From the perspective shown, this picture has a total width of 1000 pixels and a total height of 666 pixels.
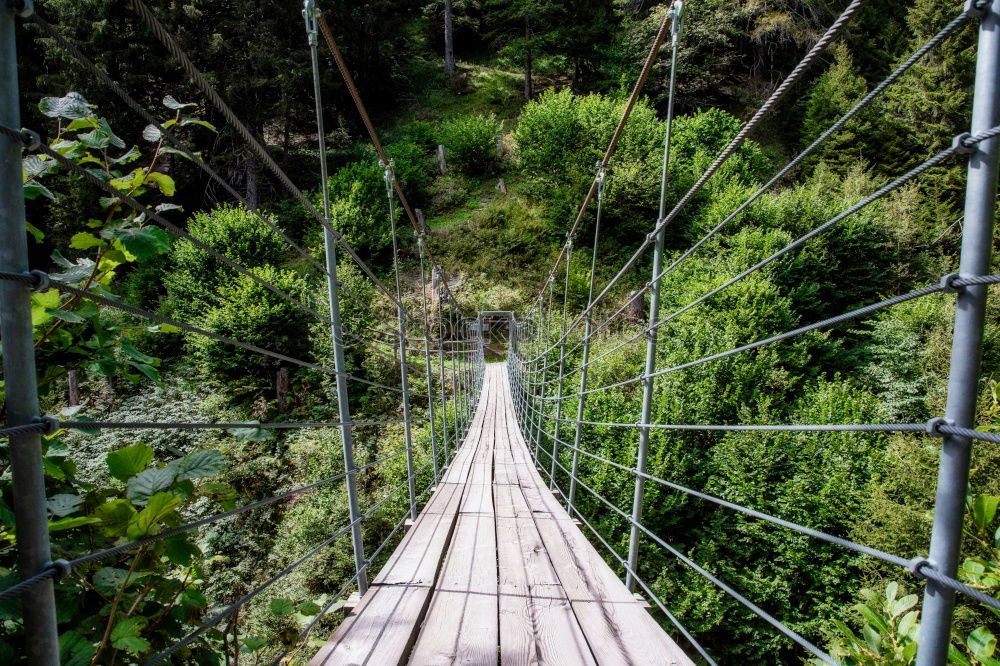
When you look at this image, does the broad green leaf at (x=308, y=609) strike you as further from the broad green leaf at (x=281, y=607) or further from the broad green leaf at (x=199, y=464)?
the broad green leaf at (x=199, y=464)

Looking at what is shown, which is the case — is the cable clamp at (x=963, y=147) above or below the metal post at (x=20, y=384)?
above

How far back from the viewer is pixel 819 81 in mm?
15930

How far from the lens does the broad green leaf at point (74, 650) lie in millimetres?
442

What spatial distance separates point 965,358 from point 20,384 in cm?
79

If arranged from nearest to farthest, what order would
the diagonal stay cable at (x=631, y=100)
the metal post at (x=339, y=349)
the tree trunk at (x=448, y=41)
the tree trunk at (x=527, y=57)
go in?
1. the metal post at (x=339, y=349)
2. the diagonal stay cable at (x=631, y=100)
3. the tree trunk at (x=527, y=57)
4. the tree trunk at (x=448, y=41)

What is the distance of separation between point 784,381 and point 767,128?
1359cm

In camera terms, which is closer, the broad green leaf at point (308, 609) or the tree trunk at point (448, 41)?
the broad green leaf at point (308, 609)

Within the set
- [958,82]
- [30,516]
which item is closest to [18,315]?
[30,516]

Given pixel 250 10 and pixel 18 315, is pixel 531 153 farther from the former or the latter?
pixel 18 315

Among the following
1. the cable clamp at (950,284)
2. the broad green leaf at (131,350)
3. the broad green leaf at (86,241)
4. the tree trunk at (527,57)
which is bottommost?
the broad green leaf at (131,350)

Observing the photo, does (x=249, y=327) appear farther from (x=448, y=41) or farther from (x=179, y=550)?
(x=448, y=41)

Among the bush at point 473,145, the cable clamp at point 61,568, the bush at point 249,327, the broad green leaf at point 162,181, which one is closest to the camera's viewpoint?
the cable clamp at point 61,568

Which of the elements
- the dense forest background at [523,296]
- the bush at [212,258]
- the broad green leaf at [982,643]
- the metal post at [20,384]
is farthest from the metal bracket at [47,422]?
the bush at [212,258]

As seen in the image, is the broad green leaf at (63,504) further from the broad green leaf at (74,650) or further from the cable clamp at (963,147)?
the cable clamp at (963,147)
